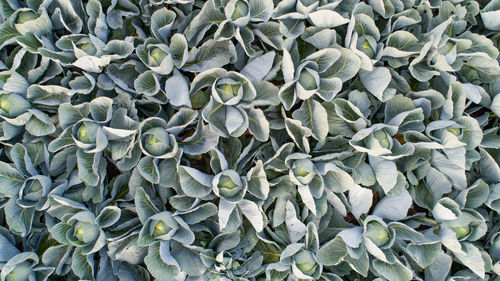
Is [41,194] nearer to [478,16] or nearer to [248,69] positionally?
[248,69]

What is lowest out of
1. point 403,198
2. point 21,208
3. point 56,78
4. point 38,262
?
point 38,262

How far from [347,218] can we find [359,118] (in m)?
0.39

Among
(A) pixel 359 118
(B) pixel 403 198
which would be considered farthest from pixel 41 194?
(B) pixel 403 198

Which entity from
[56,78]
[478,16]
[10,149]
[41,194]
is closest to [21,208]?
[41,194]

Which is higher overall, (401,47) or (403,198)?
(401,47)

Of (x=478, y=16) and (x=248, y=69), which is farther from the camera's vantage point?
(x=478, y=16)

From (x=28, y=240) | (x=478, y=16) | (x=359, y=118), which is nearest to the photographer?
(x=359, y=118)

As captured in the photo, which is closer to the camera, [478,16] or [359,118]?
[359,118]

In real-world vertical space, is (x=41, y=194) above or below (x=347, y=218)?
above

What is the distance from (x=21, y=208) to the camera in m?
1.23

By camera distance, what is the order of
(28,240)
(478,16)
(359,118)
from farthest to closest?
(478,16), (28,240), (359,118)

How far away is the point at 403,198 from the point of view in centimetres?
119

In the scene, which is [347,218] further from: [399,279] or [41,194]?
[41,194]

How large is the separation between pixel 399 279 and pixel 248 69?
75 cm
